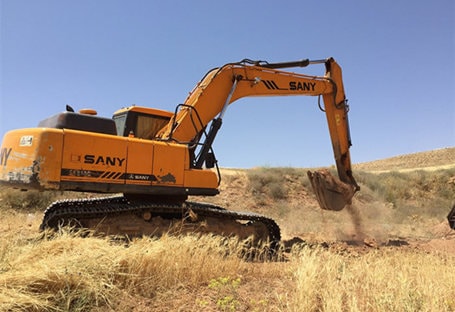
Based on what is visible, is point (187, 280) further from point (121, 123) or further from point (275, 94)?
point (275, 94)

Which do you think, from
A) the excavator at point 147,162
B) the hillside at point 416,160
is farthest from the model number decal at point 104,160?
the hillside at point 416,160

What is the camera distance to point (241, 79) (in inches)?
346

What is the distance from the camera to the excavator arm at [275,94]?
816 centimetres

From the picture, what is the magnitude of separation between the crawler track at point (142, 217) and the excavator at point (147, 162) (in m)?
0.02

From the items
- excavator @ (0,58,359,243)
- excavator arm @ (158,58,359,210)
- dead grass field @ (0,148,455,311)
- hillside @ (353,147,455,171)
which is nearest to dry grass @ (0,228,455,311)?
dead grass field @ (0,148,455,311)

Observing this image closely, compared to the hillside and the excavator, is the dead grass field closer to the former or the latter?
the excavator

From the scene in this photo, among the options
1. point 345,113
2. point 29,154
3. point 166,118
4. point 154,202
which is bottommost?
point 154,202

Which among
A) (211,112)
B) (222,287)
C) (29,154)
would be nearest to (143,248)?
(222,287)

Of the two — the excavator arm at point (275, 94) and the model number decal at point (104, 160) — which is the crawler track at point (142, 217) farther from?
the excavator arm at point (275, 94)

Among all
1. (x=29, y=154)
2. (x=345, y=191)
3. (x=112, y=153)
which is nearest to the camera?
(x=29, y=154)

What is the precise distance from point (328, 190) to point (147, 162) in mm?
4543

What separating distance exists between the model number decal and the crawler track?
0.80 metres

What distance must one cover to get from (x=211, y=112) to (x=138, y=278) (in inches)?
192

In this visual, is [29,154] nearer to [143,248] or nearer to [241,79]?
[143,248]
